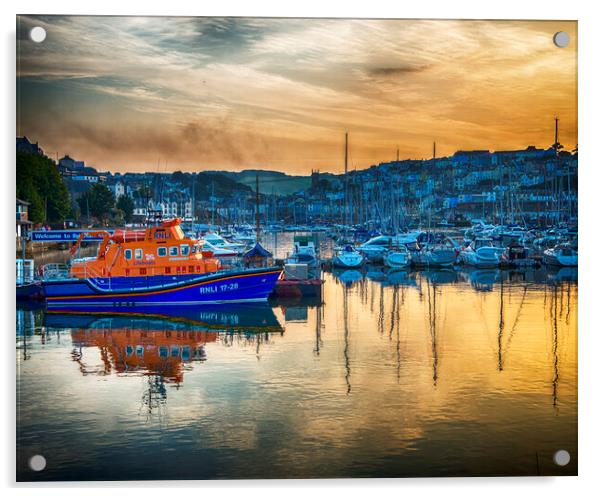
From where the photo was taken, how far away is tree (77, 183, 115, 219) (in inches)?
516

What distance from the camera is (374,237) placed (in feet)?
118

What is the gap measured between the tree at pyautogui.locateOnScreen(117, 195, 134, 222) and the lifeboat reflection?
6.49ft

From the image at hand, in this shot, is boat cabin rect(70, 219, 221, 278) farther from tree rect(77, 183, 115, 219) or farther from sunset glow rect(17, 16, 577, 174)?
sunset glow rect(17, 16, 577, 174)

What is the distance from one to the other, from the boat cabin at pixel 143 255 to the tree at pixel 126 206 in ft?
3.06

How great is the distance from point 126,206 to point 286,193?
2.99 m

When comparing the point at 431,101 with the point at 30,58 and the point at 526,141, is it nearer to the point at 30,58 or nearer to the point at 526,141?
the point at 526,141

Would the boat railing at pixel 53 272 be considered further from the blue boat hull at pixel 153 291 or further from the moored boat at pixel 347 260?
the moored boat at pixel 347 260

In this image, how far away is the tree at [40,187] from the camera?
9484mm

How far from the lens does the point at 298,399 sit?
33.2 ft

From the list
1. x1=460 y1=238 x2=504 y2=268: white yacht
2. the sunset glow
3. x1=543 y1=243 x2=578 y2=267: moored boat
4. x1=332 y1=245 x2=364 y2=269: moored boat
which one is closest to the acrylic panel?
the sunset glow

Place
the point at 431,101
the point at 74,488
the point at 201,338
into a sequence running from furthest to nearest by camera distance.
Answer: the point at 201,338
the point at 431,101
the point at 74,488

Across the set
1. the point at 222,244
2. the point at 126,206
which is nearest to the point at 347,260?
the point at 222,244

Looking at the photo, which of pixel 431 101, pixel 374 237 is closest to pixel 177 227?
pixel 431 101
